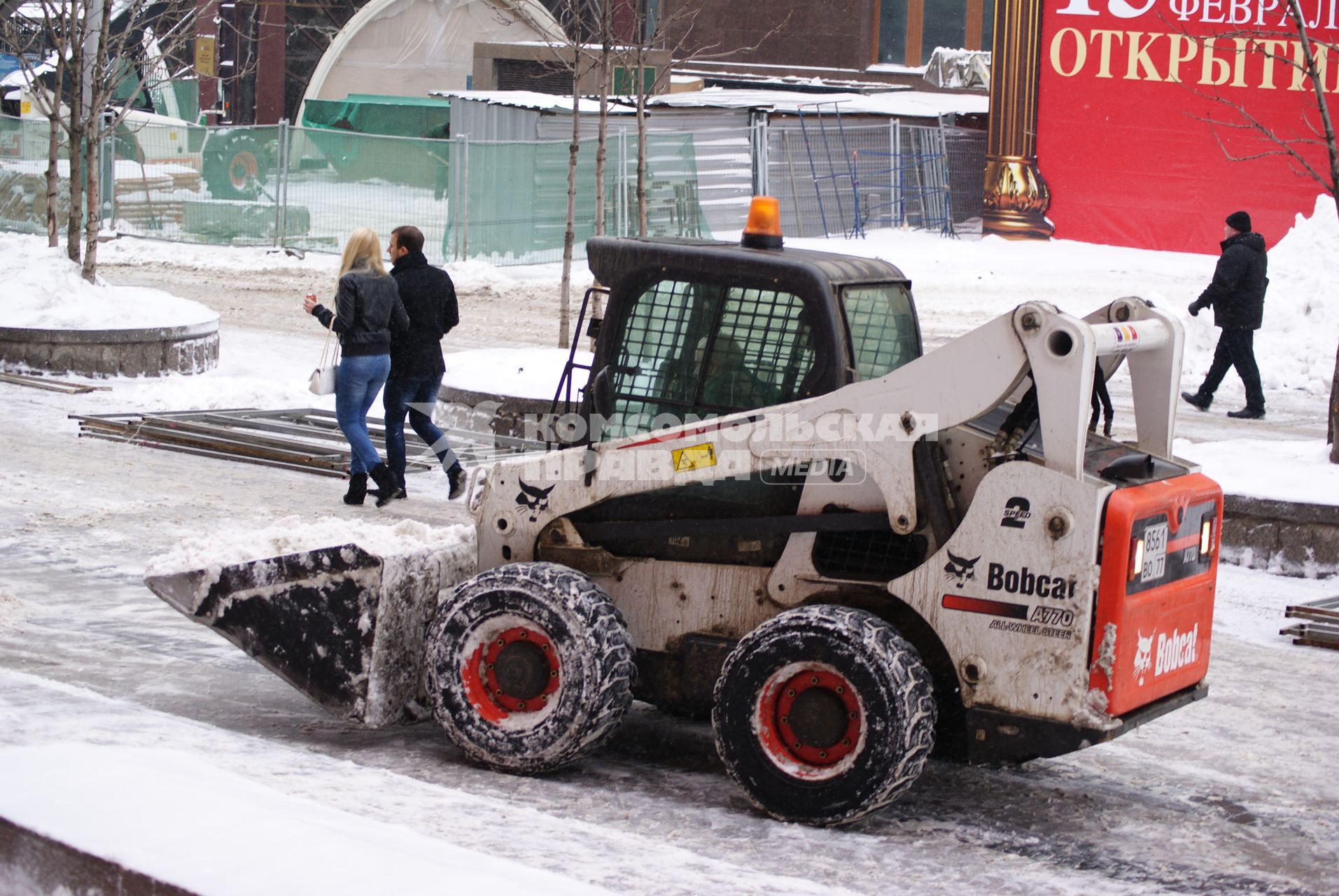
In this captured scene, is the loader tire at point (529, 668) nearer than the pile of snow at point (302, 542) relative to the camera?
Yes

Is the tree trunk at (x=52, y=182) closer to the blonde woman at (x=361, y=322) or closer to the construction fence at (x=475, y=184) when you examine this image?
the construction fence at (x=475, y=184)

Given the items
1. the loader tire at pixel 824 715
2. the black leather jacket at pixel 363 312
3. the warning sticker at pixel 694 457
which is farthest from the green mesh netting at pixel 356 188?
the loader tire at pixel 824 715

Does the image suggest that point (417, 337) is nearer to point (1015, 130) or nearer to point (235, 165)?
point (235, 165)

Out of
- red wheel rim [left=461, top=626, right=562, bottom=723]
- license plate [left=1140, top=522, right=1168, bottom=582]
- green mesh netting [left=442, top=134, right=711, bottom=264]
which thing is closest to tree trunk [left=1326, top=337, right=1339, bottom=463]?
license plate [left=1140, top=522, right=1168, bottom=582]

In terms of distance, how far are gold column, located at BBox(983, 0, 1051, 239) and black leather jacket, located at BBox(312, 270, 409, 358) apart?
2222 centimetres

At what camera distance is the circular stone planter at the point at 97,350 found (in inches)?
595

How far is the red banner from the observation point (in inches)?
1103

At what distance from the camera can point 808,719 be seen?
5.44 metres

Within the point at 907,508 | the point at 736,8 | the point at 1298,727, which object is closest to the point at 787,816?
the point at 907,508

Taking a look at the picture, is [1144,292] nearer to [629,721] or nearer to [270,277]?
[270,277]

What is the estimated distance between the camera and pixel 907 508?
5492mm

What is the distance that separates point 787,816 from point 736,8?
4171cm

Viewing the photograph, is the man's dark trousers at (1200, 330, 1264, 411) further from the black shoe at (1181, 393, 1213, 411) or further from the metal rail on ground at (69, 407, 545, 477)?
the metal rail on ground at (69, 407, 545, 477)

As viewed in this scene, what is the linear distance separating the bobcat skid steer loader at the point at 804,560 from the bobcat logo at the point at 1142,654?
0.05 feet
